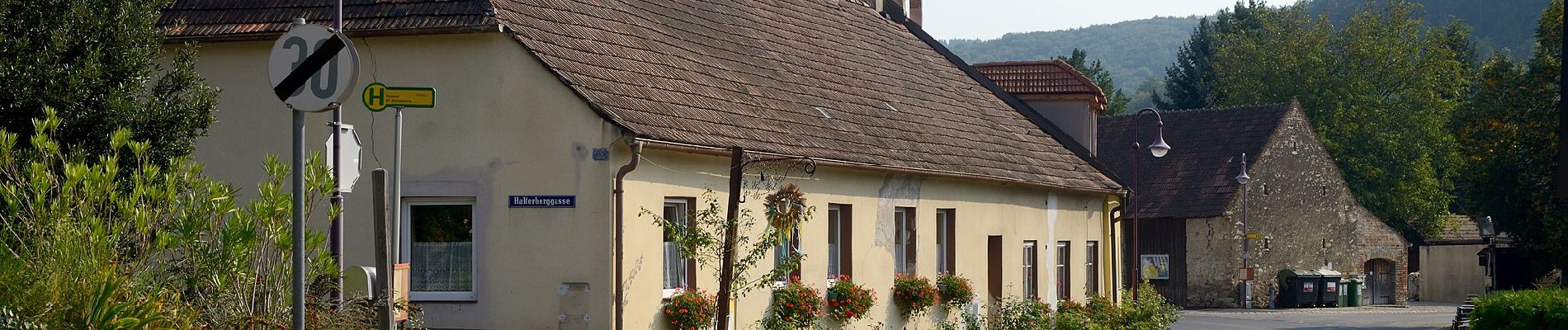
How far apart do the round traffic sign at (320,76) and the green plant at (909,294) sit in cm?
1243

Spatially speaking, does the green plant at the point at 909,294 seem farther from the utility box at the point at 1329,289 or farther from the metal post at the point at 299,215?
the utility box at the point at 1329,289

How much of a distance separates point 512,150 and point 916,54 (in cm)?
1307

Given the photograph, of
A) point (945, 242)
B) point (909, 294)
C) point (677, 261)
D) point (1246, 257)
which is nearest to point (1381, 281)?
point (1246, 257)

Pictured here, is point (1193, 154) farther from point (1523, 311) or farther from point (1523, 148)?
point (1523, 311)

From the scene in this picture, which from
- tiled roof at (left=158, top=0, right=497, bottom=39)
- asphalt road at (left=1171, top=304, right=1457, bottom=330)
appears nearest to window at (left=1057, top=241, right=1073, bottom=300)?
asphalt road at (left=1171, top=304, right=1457, bottom=330)

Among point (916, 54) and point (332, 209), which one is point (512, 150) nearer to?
point (332, 209)

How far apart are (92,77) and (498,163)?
4413 millimetres

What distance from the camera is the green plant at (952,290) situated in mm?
21969

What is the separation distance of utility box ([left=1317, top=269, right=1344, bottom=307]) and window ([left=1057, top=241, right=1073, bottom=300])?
26.8m

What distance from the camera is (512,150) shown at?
15.5 m

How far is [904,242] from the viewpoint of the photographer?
2117 centimetres

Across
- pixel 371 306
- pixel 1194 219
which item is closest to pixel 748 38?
pixel 371 306

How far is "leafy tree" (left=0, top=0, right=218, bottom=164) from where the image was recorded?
37.2 feet

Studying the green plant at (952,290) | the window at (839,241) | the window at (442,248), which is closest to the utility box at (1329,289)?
the green plant at (952,290)
